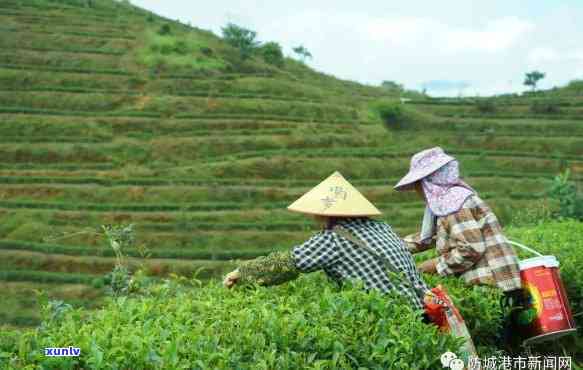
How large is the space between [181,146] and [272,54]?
1868 cm

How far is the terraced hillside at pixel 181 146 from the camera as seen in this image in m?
26.3

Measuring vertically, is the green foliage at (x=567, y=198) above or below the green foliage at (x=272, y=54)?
below

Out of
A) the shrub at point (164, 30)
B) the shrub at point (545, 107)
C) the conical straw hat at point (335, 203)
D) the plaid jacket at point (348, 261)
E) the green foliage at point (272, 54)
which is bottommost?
the plaid jacket at point (348, 261)

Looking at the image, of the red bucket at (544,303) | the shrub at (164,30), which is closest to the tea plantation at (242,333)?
the red bucket at (544,303)

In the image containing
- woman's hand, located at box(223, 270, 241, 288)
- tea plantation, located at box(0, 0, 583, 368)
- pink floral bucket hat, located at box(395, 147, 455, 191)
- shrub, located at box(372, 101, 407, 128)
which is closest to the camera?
woman's hand, located at box(223, 270, 241, 288)

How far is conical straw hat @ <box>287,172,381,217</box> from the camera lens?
14.5 ft

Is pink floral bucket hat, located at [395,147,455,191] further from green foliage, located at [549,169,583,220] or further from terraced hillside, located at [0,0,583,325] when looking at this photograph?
→ terraced hillside, located at [0,0,583,325]

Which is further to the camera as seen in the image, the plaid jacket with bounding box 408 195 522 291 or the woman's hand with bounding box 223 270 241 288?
the plaid jacket with bounding box 408 195 522 291

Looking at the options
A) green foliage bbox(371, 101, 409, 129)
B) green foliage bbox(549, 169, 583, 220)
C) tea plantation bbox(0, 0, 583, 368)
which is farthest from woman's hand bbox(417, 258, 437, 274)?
green foliage bbox(371, 101, 409, 129)

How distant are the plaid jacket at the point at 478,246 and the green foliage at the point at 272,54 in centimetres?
4612

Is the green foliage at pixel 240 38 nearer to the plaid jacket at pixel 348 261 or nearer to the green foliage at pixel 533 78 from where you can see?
the green foliage at pixel 533 78

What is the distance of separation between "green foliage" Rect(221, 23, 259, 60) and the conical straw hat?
4404 centimetres

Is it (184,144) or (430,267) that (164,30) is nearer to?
(184,144)

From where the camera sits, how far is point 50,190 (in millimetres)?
29141
